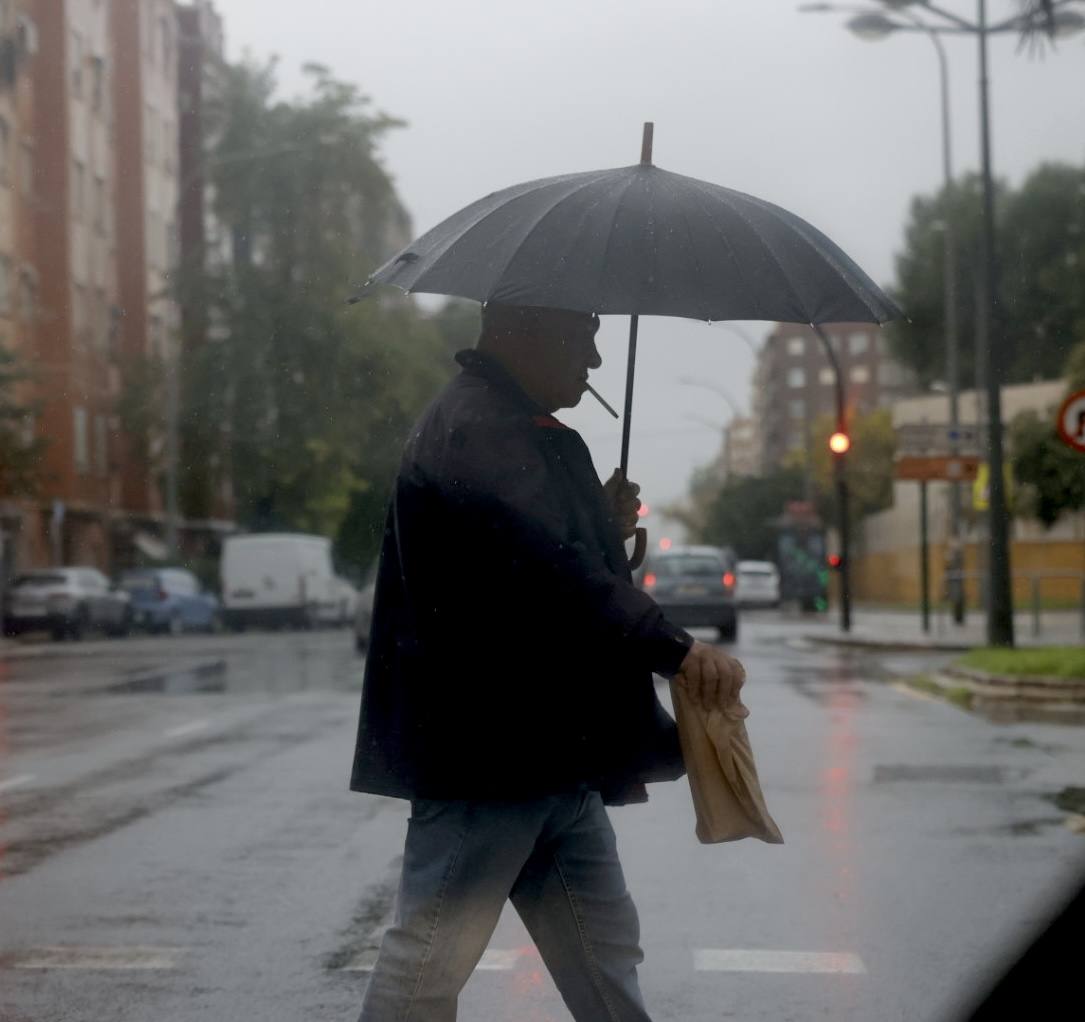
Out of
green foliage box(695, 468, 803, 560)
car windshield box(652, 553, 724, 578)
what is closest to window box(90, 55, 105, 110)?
car windshield box(652, 553, 724, 578)

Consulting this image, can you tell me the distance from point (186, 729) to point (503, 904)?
1183cm

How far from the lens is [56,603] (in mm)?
40188

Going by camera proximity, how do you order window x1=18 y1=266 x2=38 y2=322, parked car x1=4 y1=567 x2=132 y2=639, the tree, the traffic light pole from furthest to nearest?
window x1=18 y1=266 x2=38 y2=322 < the tree < parked car x1=4 y1=567 x2=132 y2=639 < the traffic light pole

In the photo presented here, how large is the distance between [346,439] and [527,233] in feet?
179

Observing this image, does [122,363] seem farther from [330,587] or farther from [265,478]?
[330,587]

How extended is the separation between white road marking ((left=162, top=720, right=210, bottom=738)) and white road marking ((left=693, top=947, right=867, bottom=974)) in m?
8.60

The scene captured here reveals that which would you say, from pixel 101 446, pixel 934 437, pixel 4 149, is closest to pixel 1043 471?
pixel 934 437

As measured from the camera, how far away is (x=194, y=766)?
12.4 meters

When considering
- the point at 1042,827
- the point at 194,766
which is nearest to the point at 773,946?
the point at 1042,827

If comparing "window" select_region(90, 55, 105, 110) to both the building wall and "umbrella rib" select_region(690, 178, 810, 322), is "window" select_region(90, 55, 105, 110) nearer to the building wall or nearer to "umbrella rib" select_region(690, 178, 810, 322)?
the building wall

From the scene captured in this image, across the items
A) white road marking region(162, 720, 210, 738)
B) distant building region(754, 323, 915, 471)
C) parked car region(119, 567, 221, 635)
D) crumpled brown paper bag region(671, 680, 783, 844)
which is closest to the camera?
crumpled brown paper bag region(671, 680, 783, 844)

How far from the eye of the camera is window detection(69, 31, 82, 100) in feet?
185

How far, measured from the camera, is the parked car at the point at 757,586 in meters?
61.9

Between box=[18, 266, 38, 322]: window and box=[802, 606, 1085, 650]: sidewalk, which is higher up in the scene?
box=[18, 266, 38, 322]: window
